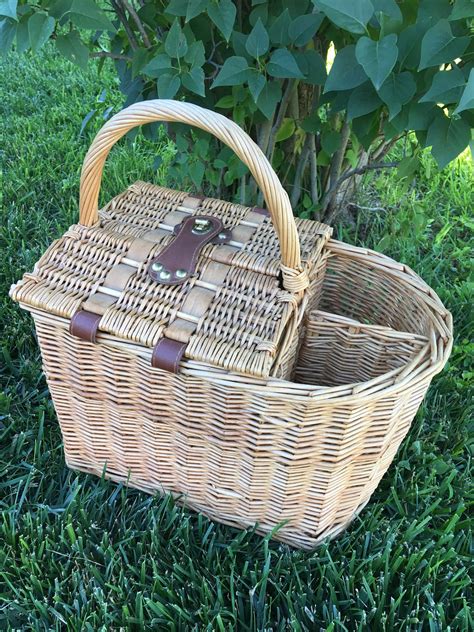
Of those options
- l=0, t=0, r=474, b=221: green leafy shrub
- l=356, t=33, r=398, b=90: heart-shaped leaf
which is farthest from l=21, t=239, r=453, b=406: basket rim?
l=356, t=33, r=398, b=90: heart-shaped leaf

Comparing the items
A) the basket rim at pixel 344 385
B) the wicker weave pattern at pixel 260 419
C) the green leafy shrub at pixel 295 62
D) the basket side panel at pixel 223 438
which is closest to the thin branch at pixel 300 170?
the green leafy shrub at pixel 295 62

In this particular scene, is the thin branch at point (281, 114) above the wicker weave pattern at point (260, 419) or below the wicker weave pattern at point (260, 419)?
above

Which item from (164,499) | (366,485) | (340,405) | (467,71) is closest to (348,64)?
(467,71)

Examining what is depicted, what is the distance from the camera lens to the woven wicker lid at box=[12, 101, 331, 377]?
3.00 ft

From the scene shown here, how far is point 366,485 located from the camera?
1.08m

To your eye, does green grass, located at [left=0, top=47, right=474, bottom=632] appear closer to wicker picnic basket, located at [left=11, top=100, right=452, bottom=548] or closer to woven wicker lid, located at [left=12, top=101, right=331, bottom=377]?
wicker picnic basket, located at [left=11, top=100, right=452, bottom=548]

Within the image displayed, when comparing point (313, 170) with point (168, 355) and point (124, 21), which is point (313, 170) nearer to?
point (124, 21)

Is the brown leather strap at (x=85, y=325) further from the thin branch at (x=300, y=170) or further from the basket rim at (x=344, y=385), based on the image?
the thin branch at (x=300, y=170)

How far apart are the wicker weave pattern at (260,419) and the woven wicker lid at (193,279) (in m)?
0.03

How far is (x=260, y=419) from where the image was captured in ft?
3.08

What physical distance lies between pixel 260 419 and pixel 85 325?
0.99ft

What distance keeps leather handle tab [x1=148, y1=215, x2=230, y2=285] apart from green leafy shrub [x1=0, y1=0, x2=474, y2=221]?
0.70 feet

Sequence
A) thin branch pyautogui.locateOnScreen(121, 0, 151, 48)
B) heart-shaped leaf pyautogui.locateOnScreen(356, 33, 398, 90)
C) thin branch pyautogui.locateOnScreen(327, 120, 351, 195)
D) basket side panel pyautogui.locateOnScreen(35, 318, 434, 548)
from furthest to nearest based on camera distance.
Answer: thin branch pyautogui.locateOnScreen(327, 120, 351, 195) < thin branch pyautogui.locateOnScreen(121, 0, 151, 48) < basket side panel pyautogui.locateOnScreen(35, 318, 434, 548) < heart-shaped leaf pyautogui.locateOnScreen(356, 33, 398, 90)

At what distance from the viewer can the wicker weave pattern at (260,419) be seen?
919 millimetres
